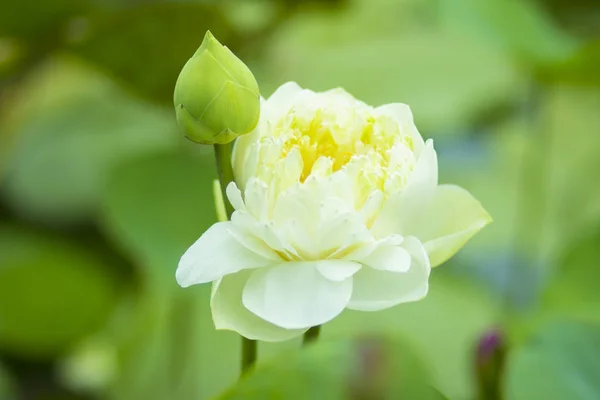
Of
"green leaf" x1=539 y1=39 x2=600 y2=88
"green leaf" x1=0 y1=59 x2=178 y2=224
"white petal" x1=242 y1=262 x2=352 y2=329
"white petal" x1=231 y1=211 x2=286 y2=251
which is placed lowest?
"green leaf" x1=0 y1=59 x2=178 y2=224

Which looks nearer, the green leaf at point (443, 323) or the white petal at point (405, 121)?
the white petal at point (405, 121)

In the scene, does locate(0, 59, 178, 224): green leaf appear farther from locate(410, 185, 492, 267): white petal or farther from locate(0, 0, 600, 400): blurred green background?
locate(410, 185, 492, 267): white petal

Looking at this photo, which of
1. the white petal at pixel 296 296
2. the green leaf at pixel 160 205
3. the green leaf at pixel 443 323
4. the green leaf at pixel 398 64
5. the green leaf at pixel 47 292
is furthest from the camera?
the green leaf at pixel 398 64

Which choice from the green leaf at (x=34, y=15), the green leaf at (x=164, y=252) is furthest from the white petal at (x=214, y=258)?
the green leaf at (x=34, y=15)

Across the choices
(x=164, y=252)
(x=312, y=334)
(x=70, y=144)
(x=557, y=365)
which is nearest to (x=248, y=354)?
(x=312, y=334)

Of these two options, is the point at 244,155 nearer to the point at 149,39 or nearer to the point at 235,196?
the point at 235,196

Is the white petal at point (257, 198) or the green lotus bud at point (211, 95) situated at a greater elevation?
the green lotus bud at point (211, 95)

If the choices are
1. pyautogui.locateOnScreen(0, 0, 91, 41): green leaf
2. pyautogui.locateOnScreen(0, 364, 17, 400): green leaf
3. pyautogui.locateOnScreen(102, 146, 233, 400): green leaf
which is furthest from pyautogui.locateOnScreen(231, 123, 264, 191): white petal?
pyautogui.locateOnScreen(0, 364, 17, 400): green leaf

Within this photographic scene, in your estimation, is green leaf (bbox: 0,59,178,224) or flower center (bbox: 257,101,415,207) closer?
flower center (bbox: 257,101,415,207)

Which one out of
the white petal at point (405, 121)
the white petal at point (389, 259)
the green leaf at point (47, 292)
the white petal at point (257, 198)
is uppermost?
the white petal at point (405, 121)

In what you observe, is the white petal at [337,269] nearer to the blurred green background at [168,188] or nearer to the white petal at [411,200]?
the white petal at [411,200]
